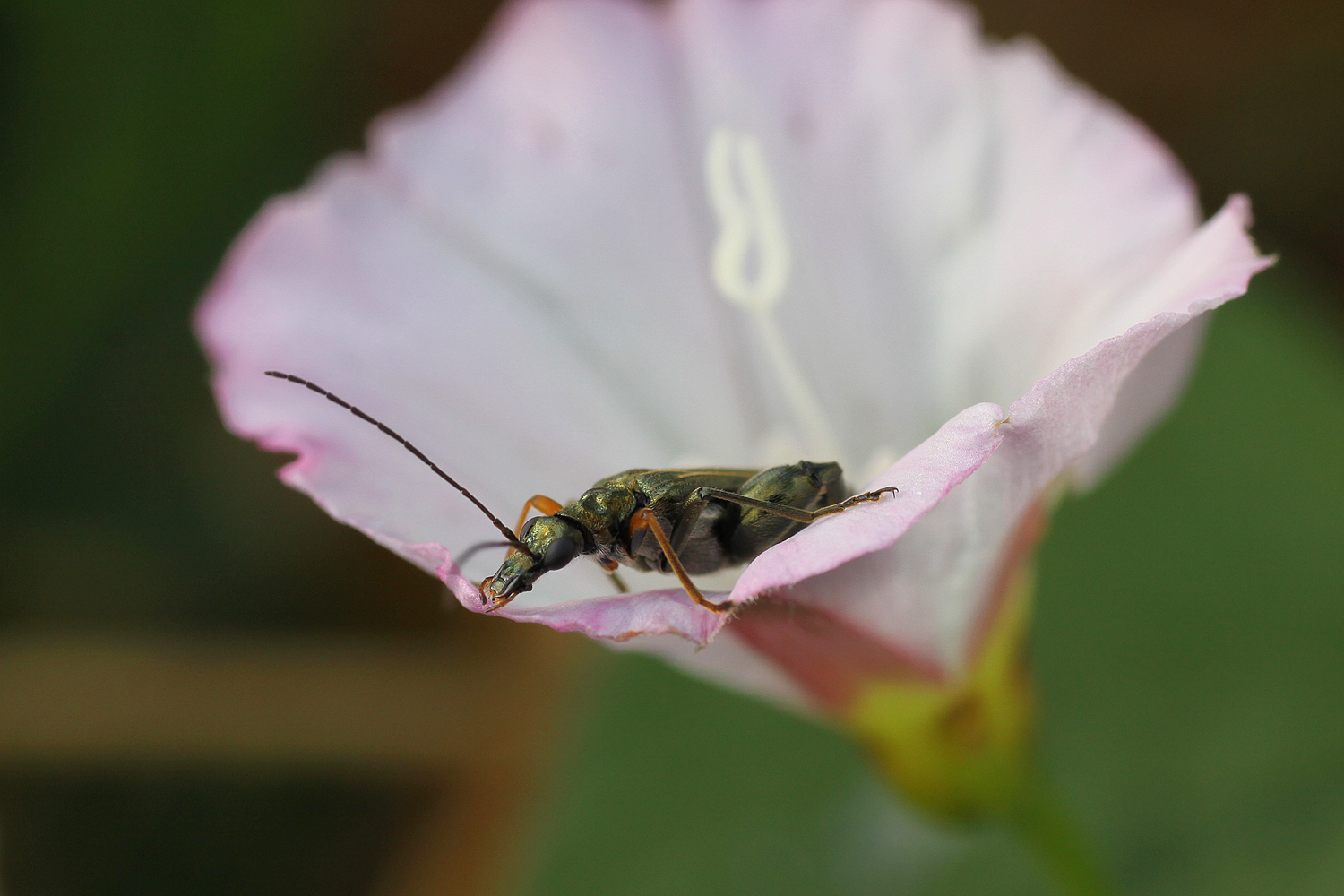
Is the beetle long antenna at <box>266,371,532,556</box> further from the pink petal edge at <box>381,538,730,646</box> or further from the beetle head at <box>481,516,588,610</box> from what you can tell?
the pink petal edge at <box>381,538,730,646</box>

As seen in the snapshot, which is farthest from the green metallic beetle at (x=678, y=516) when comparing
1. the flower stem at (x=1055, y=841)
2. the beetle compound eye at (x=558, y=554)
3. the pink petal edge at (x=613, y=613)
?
the flower stem at (x=1055, y=841)

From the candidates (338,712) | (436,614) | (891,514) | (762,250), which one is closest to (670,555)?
(891,514)

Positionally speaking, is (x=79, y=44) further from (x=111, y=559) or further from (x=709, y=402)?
(x=709, y=402)

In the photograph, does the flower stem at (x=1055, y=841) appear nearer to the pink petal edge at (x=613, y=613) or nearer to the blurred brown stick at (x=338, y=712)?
the pink petal edge at (x=613, y=613)

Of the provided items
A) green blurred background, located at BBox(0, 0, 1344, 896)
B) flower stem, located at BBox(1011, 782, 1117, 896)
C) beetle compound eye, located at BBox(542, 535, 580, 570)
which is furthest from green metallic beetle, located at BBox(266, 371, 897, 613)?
green blurred background, located at BBox(0, 0, 1344, 896)

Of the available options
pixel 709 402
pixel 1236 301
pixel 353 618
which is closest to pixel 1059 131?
pixel 709 402

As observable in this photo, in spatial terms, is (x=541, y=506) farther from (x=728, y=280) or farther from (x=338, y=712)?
(x=338, y=712)
